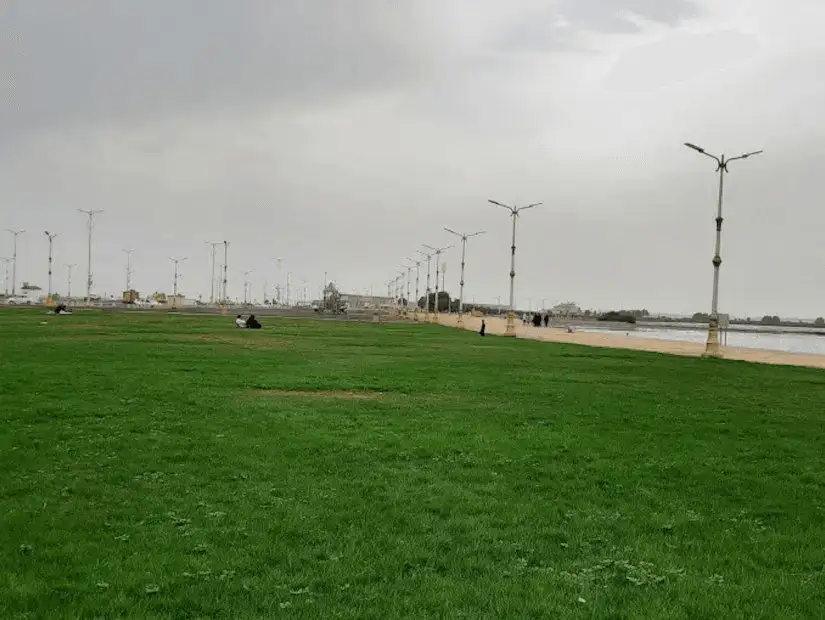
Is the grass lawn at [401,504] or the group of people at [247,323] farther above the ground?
the group of people at [247,323]

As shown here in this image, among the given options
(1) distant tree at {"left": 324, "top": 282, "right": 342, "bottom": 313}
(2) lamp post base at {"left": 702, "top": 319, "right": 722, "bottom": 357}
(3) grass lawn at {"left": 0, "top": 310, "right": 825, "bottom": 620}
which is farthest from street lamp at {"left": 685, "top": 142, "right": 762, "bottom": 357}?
(1) distant tree at {"left": 324, "top": 282, "right": 342, "bottom": 313}

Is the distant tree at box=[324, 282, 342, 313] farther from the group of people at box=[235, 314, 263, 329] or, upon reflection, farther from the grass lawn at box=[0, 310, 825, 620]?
the grass lawn at box=[0, 310, 825, 620]

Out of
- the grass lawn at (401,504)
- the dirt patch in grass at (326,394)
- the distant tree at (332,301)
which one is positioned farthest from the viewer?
the distant tree at (332,301)

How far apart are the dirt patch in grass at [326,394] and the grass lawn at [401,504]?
131mm

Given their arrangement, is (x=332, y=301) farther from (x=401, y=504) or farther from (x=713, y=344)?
(x=401, y=504)

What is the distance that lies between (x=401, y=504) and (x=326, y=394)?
1086cm

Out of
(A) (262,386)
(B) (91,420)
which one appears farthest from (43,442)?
(A) (262,386)

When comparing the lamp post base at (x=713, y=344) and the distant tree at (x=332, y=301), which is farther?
the distant tree at (x=332, y=301)

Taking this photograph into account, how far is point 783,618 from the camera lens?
6324 mm

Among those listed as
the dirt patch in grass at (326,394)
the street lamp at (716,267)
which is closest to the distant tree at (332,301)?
the street lamp at (716,267)

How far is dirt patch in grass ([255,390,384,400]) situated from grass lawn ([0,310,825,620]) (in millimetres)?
131

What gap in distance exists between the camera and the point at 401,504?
949 cm

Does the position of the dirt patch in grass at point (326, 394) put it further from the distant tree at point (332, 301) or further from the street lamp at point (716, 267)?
the distant tree at point (332, 301)

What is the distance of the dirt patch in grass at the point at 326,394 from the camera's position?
19.6m
